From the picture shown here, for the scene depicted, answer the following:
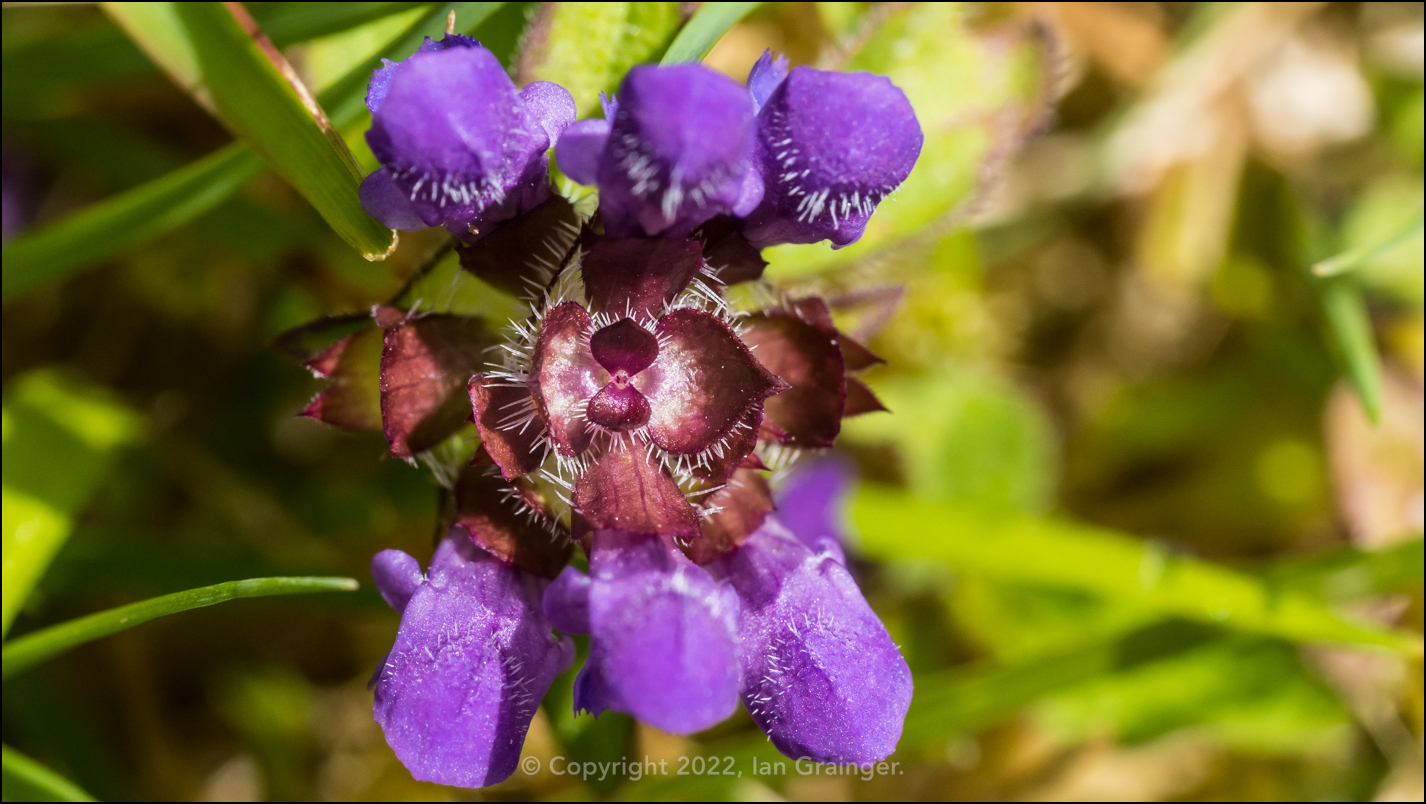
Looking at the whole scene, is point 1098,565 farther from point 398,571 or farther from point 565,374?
point 398,571

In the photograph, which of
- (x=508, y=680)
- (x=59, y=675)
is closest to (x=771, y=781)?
(x=508, y=680)

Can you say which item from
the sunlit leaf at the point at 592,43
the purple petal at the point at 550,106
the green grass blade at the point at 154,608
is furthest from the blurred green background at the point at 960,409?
the purple petal at the point at 550,106

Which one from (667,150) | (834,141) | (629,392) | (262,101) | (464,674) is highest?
(262,101)

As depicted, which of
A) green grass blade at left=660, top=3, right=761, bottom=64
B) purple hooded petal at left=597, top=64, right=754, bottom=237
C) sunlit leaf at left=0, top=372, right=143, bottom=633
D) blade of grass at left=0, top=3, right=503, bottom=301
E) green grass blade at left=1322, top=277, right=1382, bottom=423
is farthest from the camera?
green grass blade at left=1322, top=277, right=1382, bottom=423

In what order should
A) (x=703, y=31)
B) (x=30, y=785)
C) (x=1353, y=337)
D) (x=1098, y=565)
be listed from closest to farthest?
1. (x=703, y=31)
2. (x=30, y=785)
3. (x=1098, y=565)
4. (x=1353, y=337)

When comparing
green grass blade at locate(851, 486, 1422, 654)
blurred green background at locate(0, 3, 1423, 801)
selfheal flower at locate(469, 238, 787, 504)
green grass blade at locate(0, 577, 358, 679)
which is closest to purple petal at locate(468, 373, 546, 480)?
selfheal flower at locate(469, 238, 787, 504)

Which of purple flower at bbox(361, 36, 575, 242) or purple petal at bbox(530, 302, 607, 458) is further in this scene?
purple petal at bbox(530, 302, 607, 458)

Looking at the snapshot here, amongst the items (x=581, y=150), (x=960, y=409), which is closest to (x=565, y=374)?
(x=581, y=150)

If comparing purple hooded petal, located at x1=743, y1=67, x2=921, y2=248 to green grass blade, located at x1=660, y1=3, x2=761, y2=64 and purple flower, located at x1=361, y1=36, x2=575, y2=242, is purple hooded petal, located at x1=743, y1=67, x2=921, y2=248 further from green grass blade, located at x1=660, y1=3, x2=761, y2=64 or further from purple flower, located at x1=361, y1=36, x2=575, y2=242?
green grass blade, located at x1=660, y1=3, x2=761, y2=64
